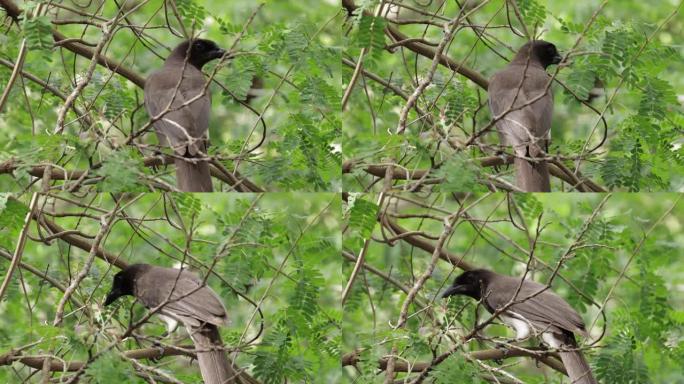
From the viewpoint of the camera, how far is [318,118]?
17.4 ft

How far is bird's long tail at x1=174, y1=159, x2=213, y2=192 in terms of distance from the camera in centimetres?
502

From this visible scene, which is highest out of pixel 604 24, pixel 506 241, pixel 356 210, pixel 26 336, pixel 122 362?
pixel 604 24

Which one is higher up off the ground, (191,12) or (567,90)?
(191,12)

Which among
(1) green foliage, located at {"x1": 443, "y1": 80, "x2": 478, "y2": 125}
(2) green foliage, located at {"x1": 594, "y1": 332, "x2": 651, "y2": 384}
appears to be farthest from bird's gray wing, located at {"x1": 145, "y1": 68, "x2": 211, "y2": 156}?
(2) green foliage, located at {"x1": 594, "y1": 332, "x2": 651, "y2": 384}

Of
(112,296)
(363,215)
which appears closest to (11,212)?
(112,296)

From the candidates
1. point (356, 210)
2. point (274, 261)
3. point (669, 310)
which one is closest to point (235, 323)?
point (274, 261)

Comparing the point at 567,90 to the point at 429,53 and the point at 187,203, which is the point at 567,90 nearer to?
the point at 429,53

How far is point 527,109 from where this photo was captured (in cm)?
495

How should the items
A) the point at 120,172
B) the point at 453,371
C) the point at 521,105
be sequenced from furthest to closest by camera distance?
the point at 521,105
the point at 453,371
the point at 120,172

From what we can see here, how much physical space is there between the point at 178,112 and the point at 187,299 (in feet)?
2.34

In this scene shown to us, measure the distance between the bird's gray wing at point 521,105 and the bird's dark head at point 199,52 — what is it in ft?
3.56

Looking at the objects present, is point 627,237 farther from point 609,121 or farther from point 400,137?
point 400,137

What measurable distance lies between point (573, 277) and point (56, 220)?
2.23 m

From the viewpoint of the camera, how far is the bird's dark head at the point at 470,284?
5504 millimetres
